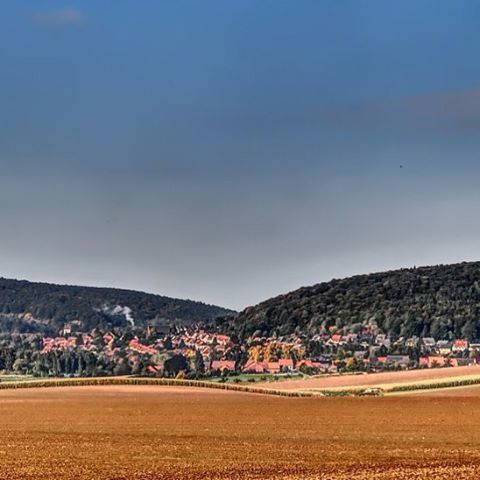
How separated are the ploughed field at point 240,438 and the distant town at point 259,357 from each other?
46120 mm

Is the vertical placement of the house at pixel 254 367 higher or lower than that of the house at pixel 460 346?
lower

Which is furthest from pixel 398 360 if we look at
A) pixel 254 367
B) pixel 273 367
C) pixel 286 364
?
pixel 254 367

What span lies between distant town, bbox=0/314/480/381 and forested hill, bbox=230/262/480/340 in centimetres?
243

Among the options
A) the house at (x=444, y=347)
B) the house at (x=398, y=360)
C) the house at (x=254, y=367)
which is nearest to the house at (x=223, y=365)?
the house at (x=254, y=367)

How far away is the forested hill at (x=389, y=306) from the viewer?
153750mm

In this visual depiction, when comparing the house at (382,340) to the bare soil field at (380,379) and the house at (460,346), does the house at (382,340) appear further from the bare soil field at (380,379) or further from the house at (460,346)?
the bare soil field at (380,379)

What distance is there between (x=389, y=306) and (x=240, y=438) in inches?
4310

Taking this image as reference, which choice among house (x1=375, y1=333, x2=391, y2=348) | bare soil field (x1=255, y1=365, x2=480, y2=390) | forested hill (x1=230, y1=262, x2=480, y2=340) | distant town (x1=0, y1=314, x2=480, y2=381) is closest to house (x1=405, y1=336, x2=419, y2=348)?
distant town (x1=0, y1=314, x2=480, y2=381)

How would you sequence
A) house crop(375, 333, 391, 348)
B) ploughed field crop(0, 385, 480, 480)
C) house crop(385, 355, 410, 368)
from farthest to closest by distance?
house crop(375, 333, 391, 348)
house crop(385, 355, 410, 368)
ploughed field crop(0, 385, 480, 480)

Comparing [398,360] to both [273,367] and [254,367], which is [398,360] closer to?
[273,367]

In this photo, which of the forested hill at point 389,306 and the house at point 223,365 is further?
the forested hill at point 389,306

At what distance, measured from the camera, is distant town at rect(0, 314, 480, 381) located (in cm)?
14012

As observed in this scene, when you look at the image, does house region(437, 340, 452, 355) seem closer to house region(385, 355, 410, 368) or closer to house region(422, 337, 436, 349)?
house region(422, 337, 436, 349)

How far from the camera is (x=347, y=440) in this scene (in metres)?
54.2
